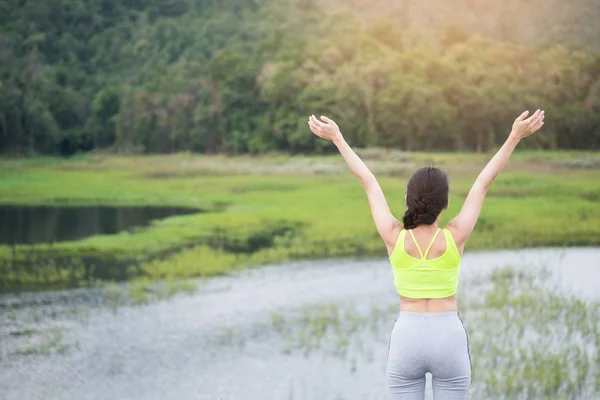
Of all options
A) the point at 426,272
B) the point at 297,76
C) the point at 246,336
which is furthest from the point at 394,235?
the point at 297,76

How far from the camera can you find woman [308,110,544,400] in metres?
1.95

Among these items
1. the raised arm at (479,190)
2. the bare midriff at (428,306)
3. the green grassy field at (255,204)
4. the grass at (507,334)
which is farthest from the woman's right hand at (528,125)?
the green grassy field at (255,204)

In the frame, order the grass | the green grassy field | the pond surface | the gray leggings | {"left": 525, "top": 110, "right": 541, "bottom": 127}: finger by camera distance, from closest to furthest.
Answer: the gray leggings
{"left": 525, "top": 110, "right": 541, "bottom": 127}: finger
the grass
the green grassy field
the pond surface

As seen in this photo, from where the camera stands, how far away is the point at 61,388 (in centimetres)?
635

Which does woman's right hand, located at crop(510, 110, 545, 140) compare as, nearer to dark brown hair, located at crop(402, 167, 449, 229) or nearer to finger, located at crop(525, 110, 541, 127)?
finger, located at crop(525, 110, 541, 127)

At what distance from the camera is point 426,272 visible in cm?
199

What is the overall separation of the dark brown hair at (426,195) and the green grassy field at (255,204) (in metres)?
7.45

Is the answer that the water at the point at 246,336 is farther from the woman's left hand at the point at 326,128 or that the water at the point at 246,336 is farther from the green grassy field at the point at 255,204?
the woman's left hand at the point at 326,128

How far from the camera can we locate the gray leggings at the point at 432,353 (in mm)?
1944

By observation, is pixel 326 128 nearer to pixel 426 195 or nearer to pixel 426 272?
pixel 426 195

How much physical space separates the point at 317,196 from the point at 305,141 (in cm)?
177

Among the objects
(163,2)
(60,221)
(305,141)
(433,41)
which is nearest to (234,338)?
(60,221)

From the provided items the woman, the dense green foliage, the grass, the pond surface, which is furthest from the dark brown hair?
the dense green foliage

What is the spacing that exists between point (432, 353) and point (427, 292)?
127 millimetres
